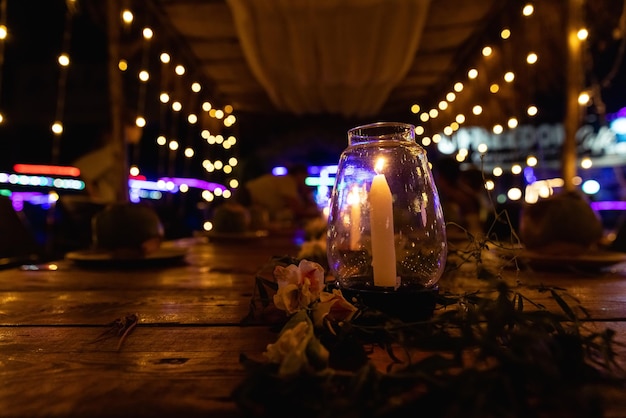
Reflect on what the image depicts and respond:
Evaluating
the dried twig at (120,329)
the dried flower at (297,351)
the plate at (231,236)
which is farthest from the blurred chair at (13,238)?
the dried flower at (297,351)

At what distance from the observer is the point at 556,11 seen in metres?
2.79

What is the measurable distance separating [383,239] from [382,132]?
Answer: 16 centimetres

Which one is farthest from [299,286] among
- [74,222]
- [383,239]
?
[74,222]

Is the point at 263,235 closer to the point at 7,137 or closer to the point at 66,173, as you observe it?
the point at 66,173

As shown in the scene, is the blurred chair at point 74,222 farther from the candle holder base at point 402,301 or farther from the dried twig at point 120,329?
the candle holder base at point 402,301

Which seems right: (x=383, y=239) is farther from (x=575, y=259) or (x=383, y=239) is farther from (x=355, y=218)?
(x=575, y=259)

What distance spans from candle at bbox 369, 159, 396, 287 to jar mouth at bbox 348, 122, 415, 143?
0.09 metres

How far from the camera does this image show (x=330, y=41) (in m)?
3.14

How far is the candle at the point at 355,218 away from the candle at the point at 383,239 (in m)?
0.07

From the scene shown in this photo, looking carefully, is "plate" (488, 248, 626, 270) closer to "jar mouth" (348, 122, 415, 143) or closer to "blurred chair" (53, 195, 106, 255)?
"jar mouth" (348, 122, 415, 143)

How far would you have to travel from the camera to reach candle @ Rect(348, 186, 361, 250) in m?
0.57

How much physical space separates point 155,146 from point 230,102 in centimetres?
308

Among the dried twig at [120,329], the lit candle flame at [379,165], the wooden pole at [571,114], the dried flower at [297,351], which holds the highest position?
the wooden pole at [571,114]

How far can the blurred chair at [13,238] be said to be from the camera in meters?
1.60
